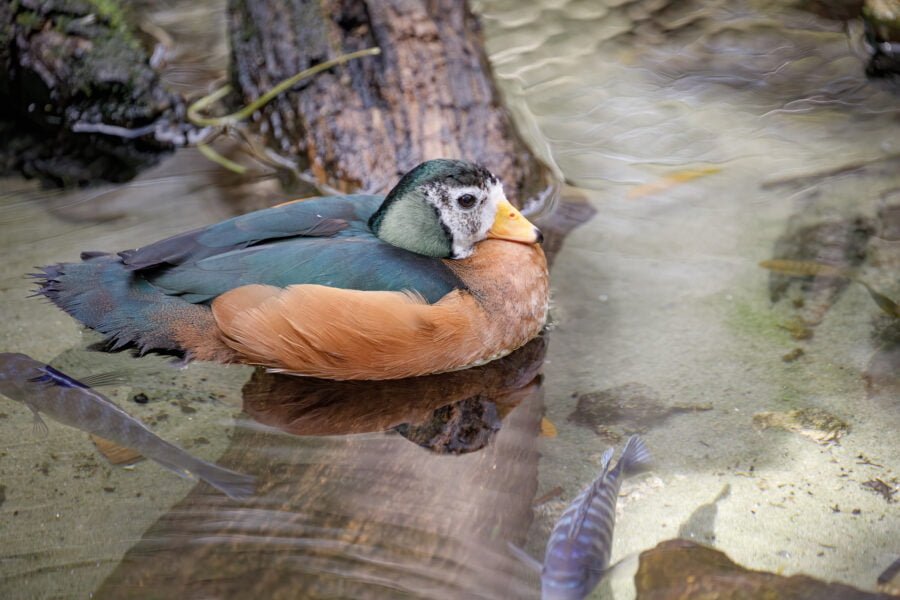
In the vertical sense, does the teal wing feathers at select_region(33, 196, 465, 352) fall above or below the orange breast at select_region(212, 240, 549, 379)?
above

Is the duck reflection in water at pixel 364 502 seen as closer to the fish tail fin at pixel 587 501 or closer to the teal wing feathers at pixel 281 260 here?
the fish tail fin at pixel 587 501

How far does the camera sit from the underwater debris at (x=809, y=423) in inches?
132

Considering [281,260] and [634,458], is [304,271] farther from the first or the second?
[634,458]

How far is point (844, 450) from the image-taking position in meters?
3.27

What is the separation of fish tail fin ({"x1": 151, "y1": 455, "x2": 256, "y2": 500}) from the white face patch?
1.33m

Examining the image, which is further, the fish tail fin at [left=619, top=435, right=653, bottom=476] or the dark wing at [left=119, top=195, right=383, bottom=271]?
the dark wing at [left=119, top=195, right=383, bottom=271]

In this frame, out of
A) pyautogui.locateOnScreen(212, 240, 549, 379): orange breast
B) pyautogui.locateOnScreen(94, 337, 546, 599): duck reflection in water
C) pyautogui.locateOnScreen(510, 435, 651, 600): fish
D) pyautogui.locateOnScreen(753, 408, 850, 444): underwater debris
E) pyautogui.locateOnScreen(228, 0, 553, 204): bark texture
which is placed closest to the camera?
pyautogui.locateOnScreen(510, 435, 651, 600): fish

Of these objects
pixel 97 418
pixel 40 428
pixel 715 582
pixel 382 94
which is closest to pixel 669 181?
pixel 382 94

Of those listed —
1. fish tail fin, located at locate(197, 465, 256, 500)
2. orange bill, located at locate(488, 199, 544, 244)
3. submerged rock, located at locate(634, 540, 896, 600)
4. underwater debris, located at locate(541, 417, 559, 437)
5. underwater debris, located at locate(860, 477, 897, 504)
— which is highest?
orange bill, located at locate(488, 199, 544, 244)

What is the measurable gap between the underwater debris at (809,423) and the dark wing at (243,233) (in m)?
1.77

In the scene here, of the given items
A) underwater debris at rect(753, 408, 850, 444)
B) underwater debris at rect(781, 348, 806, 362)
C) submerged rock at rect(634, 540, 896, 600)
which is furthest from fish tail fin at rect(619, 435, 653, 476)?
underwater debris at rect(781, 348, 806, 362)

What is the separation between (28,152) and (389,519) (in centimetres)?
384

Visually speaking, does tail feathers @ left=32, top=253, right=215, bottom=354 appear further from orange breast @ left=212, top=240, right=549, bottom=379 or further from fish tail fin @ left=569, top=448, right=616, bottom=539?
fish tail fin @ left=569, top=448, right=616, bottom=539

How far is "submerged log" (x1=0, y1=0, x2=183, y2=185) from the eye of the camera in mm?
5789
